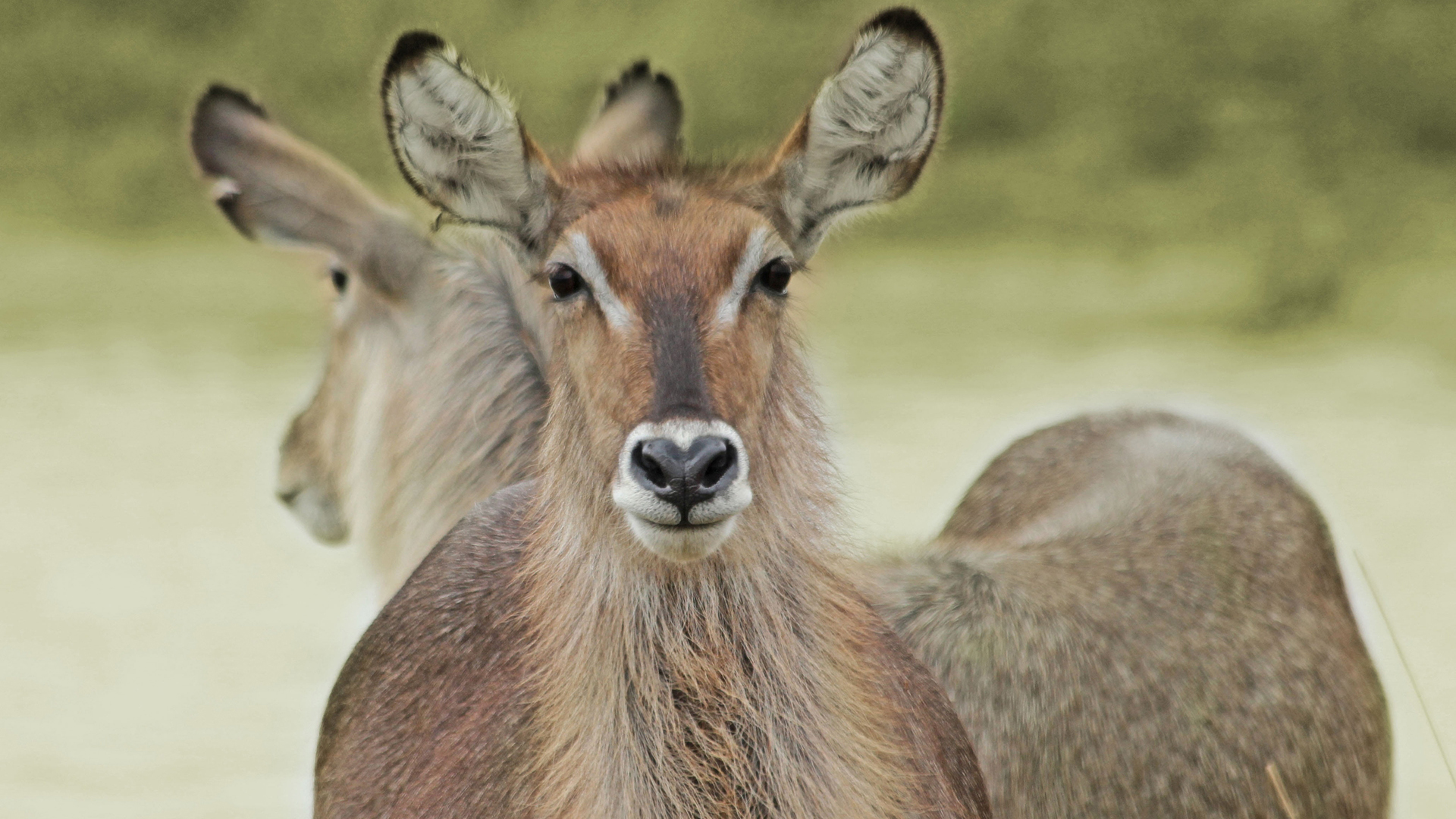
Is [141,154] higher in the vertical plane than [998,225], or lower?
higher

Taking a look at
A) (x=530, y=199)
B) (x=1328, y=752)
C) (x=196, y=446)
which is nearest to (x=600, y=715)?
(x=530, y=199)

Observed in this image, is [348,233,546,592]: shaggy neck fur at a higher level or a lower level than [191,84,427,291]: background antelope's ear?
lower

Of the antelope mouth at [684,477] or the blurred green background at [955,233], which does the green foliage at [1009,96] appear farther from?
the antelope mouth at [684,477]

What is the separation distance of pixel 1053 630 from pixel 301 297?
3.20 m

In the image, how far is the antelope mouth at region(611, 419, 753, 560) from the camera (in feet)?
8.79

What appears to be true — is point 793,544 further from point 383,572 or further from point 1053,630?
point 383,572


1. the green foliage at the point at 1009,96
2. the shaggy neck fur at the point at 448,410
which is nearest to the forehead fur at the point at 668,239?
the shaggy neck fur at the point at 448,410

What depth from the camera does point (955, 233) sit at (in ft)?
53.5

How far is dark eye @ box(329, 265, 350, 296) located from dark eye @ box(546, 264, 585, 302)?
217 cm

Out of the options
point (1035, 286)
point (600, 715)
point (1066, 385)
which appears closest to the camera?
point (600, 715)

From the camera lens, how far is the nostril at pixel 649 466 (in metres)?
2.70

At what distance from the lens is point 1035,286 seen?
15430mm

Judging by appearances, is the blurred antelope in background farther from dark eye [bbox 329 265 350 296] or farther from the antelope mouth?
the antelope mouth

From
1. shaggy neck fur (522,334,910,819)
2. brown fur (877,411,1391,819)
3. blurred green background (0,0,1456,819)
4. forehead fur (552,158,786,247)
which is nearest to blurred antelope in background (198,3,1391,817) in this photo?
brown fur (877,411,1391,819)
